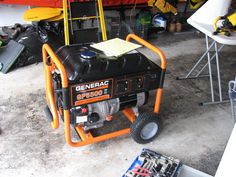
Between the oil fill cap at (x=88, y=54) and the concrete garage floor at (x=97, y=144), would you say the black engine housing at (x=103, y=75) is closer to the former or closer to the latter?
the oil fill cap at (x=88, y=54)

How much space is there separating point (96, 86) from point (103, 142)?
550mm

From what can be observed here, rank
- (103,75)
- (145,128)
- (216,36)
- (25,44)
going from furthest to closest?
1. (25,44)
2. (216,36)
3. (145,128)
4. (103,75)

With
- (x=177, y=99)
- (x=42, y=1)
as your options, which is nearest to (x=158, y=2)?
(x=42, y=1)

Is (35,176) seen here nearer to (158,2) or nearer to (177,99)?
(177,99)

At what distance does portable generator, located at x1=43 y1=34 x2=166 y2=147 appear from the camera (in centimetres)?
162

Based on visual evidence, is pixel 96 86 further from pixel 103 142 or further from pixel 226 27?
pixel 226 27

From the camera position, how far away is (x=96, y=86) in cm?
166

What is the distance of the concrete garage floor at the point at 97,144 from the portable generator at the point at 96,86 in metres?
0.13

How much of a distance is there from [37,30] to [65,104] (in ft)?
5.83

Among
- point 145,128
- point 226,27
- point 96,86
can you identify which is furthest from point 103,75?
point 226,27

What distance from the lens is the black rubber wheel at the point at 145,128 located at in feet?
6.22

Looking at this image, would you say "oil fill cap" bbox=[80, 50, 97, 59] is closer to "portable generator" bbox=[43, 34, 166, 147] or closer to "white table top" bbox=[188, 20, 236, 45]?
"portable generator" bbox=[43, 34, 166, 147]

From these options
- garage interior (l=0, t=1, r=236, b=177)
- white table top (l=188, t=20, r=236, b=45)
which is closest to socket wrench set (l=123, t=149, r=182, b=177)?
garage interior (l=0, t=1, r=236, b=177)

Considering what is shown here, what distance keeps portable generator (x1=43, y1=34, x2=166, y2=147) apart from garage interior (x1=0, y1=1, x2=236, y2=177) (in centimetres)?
13
